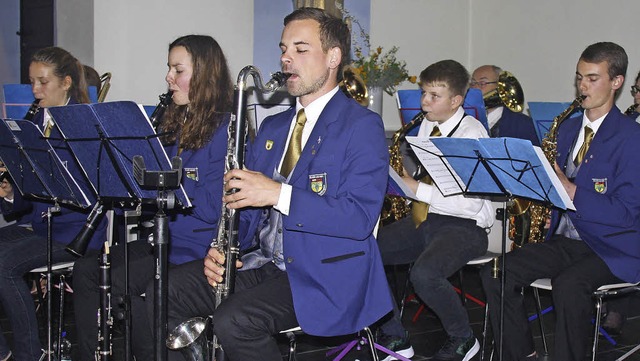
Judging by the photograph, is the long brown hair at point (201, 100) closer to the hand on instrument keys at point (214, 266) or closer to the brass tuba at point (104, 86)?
the hand on instrument keys at point (214, 266)

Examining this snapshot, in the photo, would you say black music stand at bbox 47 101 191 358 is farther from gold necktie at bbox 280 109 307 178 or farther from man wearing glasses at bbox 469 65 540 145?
man wearing glasses at bbox 469 65 540 145

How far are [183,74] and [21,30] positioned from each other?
3.72 metres

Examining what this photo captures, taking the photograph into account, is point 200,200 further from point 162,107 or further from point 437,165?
point 437,165

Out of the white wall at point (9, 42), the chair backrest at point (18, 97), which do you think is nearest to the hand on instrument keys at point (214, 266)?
the chair backrest at point (18, 97)

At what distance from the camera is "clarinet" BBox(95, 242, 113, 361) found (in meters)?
2.92

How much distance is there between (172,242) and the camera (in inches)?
128

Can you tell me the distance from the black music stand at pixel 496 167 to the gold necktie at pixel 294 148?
54 cm

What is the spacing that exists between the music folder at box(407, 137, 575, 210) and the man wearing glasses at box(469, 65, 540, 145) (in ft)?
5.85

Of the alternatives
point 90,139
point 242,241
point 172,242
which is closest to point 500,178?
point 242,241

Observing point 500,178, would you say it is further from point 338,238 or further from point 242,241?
point 242,241

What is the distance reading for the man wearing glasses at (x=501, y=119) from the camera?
Answer: 206 inches

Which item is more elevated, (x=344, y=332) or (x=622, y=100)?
(x=622, y=100)

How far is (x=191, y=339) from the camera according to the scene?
2.74 m

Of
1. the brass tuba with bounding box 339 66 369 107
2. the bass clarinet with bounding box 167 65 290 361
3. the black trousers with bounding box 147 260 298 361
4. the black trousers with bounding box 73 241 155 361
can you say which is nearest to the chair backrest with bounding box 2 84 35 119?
the black trousers with bounding box 73 241 155 361
